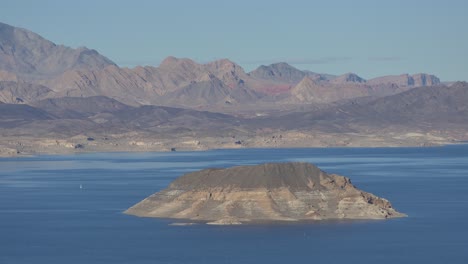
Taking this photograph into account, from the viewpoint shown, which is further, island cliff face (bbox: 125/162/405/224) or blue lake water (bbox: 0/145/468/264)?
island cliff face (bbox: 125/162/405/224)

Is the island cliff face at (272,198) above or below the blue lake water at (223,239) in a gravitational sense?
above

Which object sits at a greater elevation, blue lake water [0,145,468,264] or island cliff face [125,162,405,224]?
island cliff face [125,162,405,224]

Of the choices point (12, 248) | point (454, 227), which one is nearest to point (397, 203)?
point (454, 227)

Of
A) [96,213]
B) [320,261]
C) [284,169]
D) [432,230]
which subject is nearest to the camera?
[320,261]

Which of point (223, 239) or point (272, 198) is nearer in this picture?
point (223, 239)

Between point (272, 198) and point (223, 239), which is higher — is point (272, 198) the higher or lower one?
the higher one

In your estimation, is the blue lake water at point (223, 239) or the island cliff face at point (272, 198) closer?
the blue lake water at point (223, 239)

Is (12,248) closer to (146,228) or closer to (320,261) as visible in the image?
(146,228)

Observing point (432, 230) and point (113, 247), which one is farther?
point (432, 230)
